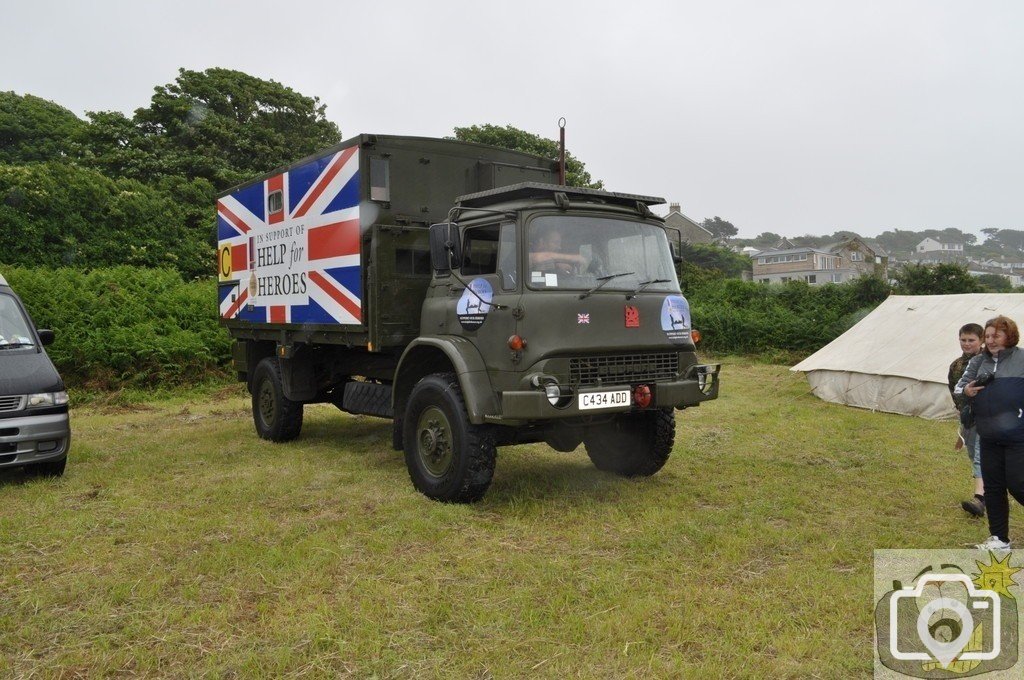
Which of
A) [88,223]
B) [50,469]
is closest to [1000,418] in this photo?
[50,469]

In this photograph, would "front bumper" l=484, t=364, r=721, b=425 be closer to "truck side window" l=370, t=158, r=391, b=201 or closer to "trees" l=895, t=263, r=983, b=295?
"truck side window" l=370, t=158, r=391, b=201

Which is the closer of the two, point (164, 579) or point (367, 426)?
point (164, 579)

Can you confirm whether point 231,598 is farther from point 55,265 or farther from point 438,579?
point 55,265

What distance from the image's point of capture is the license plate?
18.3 feet

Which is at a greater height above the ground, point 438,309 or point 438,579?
point 438,309

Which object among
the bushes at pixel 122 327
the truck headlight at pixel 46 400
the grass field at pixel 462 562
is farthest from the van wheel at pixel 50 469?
the bushes at pixel 122 327

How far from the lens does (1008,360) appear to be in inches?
181

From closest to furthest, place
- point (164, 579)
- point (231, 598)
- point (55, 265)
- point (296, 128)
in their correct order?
1. point (231, 598)
2. point (164, 579)
3. point (55, 265)
4. point (296, 128)

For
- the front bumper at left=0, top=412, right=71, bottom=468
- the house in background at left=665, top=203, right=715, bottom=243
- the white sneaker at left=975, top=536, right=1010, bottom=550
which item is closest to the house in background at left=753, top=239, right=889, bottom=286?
the house in background at left=665, top=203, right=715, bottom=243

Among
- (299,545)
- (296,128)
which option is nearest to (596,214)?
(299,545)

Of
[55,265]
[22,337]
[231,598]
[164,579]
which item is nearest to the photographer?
[231,598]

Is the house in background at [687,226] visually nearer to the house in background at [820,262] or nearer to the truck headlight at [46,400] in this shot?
the house in background at [820,262]

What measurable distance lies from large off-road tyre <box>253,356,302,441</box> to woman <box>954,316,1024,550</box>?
→ 7057 millimetres

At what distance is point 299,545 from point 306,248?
152 inches
